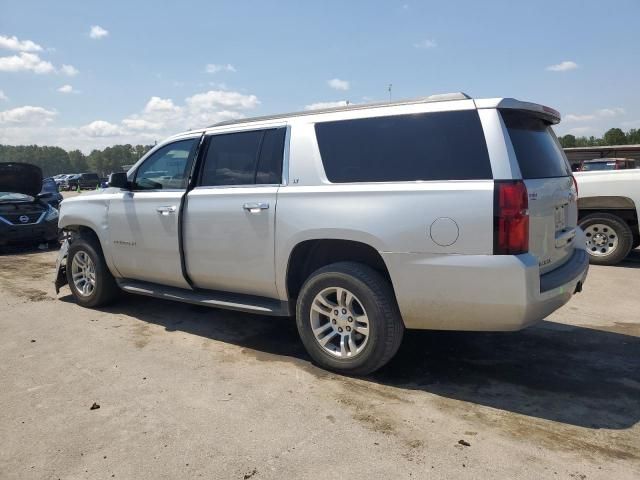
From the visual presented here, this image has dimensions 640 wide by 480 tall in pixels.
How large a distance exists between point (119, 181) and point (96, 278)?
1222mm

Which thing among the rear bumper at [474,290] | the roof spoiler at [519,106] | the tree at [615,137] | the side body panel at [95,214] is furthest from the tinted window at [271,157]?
the tree at [615,137]

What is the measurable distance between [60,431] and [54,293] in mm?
4229

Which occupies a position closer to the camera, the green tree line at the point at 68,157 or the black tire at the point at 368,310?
the black tire at the point at 368,310

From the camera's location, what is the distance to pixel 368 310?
11.7 ft

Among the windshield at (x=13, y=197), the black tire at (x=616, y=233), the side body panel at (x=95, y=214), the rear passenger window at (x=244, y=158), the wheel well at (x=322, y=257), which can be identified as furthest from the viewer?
the windshield at (x=13, y=197)

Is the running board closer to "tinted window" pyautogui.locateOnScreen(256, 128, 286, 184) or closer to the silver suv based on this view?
the silver suv

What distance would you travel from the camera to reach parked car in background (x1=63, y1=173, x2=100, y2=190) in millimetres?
49594

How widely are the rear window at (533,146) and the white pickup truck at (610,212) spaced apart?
4353 millimetres

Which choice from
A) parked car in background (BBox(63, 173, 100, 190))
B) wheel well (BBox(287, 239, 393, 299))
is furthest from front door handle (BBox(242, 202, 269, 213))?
parked car in background (BBox(63, 173, 100, 190))

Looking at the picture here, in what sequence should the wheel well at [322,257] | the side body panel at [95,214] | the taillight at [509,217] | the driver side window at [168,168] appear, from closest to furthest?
the taillight at [509,217] < the wheel well at [322,257] < the driver side window at [168,168] < the side body panel at [95,214]

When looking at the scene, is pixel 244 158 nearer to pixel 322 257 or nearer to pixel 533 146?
pixel 322 257

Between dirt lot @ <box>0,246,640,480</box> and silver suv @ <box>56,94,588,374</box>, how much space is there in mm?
450

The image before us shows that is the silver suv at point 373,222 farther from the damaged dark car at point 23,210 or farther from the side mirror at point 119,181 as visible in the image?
the damaged dark car at point 23,210

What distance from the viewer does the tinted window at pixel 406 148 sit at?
10.8ft
